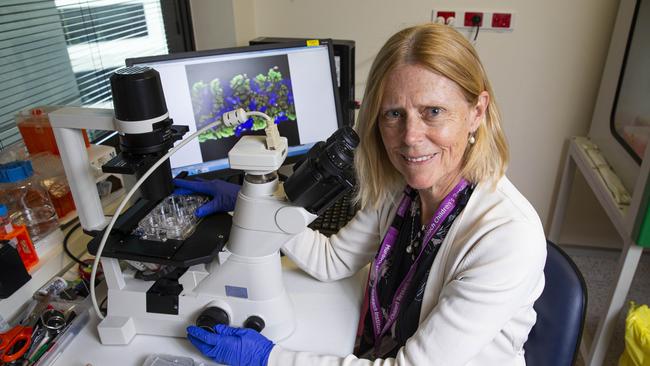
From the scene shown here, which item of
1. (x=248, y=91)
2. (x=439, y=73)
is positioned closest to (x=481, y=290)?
(x=439, y=73)

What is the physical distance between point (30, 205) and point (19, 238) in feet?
0.59

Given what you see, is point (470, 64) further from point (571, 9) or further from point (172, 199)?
point (571, 9)

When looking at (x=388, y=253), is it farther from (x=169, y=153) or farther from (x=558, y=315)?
(x=169, y=153)

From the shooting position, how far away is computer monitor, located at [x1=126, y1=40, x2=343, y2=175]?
1.26m

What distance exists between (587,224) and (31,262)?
2.49 metres

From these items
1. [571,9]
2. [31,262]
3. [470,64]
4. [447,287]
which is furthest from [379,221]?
[571,9]

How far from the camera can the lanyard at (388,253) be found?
38.4 inches

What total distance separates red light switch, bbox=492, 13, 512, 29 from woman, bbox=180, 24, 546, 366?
4.06ft

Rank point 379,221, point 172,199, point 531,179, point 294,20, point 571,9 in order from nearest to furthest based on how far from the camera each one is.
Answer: point 172,199 < point 379,221 < point 571,9 < point 294,20 < point 531,179

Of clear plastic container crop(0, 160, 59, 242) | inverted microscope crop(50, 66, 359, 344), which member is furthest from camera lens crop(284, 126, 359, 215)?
clear plastic container crop(0, 160, 59, 242)

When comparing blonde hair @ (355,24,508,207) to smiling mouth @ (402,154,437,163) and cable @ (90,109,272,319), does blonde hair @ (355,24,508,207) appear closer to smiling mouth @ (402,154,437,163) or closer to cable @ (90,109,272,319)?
smiling mouth @ (402,154,437,163)

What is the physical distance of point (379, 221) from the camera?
3.78 ft

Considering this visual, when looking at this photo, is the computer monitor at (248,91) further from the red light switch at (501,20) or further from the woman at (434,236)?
the red light switch at (501,20)

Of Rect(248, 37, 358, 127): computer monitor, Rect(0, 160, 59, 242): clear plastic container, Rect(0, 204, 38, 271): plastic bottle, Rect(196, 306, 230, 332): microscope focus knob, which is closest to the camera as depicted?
Rect(196, 306, 230, 332): microscope focus knob
